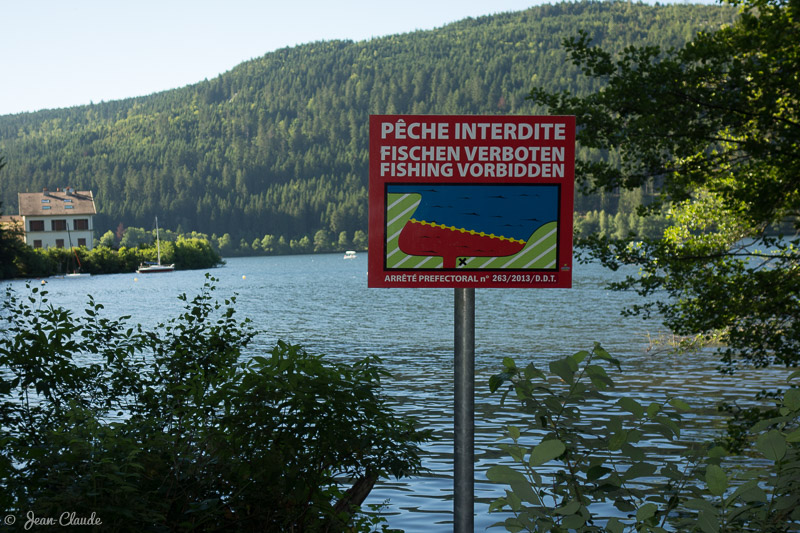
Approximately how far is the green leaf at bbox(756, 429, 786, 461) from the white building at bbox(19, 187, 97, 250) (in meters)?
142

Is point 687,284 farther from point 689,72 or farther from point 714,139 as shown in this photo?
point 689,72

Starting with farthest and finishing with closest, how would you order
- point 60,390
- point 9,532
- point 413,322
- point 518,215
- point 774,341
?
point 413,322 < point 774,341 < point 60,390 < point 9,532 < point 518,215

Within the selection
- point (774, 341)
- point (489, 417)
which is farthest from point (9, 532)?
point (489, 417)

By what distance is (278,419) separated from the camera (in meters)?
4.99

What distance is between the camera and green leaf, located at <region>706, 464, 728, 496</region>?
7.72 feet

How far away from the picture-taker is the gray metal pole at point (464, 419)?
10.5ft

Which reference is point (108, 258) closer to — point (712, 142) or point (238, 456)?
point (712, 142)

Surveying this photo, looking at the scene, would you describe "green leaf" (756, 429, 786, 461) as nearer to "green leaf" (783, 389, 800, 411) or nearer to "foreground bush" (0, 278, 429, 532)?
"green leaf" (783, 389, 800, 411)

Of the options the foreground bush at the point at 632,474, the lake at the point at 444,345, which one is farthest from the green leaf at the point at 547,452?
the lake at the point at 444,345

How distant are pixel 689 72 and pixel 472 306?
7108 mm

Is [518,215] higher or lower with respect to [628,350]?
higher

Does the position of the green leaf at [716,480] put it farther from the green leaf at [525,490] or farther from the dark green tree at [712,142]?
the dark green tree at [712,142]

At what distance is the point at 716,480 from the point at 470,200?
1.36 metres

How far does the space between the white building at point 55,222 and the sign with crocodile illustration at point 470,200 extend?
141m
